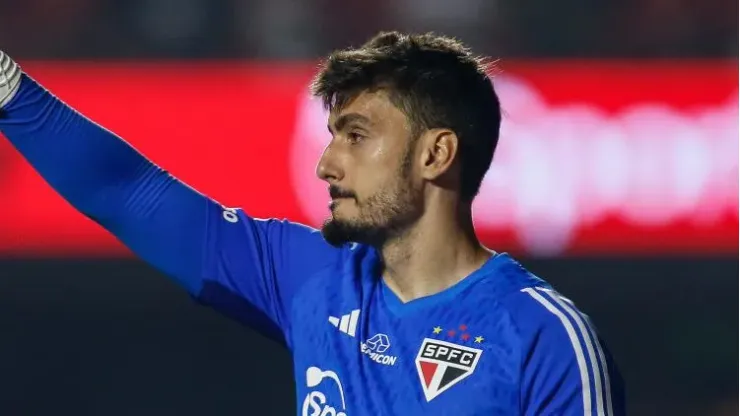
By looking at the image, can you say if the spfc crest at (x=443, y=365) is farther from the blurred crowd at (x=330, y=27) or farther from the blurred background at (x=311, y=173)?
the blurred crowd at (x=330, y=27)

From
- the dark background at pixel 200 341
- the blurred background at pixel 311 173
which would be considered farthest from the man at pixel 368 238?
the dark background at pixel 200 341

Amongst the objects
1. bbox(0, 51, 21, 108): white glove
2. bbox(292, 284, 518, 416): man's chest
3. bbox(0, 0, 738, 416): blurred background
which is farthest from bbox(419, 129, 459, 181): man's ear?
bbox(0, 0, 738, 416): blurred background

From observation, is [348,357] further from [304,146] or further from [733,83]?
[733,83]

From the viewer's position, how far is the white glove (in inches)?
95.7

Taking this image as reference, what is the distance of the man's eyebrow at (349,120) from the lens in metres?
2.48

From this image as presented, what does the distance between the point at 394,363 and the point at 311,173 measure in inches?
151

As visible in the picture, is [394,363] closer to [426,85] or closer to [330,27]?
[426,85]

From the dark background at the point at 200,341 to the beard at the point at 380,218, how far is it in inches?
152

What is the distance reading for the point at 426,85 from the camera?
2.48 m

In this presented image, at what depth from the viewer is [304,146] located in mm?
6258

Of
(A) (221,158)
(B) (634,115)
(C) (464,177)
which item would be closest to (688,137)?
(B) (634,115)

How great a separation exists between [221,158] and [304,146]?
408mm

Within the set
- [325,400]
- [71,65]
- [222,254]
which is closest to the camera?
[325,400]

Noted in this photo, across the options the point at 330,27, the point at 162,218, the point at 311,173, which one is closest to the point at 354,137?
the point at 162,218
